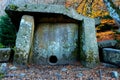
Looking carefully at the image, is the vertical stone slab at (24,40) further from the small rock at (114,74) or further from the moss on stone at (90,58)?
the small rock at (114,74)

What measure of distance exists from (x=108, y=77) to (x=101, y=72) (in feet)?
1.41

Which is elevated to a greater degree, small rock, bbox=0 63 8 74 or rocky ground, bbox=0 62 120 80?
small rock, bbox=0 63 8 74

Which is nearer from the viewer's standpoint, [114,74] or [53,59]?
[114,74]

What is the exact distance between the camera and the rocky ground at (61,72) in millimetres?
5764

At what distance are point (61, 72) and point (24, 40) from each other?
143 centimetres

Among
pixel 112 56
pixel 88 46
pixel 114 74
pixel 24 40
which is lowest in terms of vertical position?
pixel 114 74

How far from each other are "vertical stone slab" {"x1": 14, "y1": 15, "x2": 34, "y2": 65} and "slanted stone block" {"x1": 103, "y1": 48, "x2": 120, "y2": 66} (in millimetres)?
2219

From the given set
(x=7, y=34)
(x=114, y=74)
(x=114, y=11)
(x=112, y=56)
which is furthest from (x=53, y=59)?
(x=7, y=34)

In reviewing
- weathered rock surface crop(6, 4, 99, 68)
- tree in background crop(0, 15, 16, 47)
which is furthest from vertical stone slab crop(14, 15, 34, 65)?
tree in background crop(0, 15, 16, 47)

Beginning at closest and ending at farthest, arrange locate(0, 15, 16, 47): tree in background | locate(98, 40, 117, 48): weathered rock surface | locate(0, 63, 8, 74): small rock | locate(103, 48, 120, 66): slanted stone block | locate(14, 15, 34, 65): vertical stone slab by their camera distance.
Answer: locate(0, 63, 8, 74): small rock, locate(14, 15, 34, 65): vertical stone slab, locate(103, 48, 120, 66): slanted stone block, locate(98, 40, 117, 48): weathered rock surface, locate(0, 15, 16, 47): tree in background

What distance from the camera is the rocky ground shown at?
5.76 meters

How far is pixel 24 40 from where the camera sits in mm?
6832

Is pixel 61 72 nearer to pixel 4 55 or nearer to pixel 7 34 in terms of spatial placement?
pixel 4 55

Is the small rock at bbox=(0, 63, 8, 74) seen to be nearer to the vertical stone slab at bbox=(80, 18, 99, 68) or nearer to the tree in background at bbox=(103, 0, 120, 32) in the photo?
the vertical stone slab at bbox=(80, 18, 99, 68)
